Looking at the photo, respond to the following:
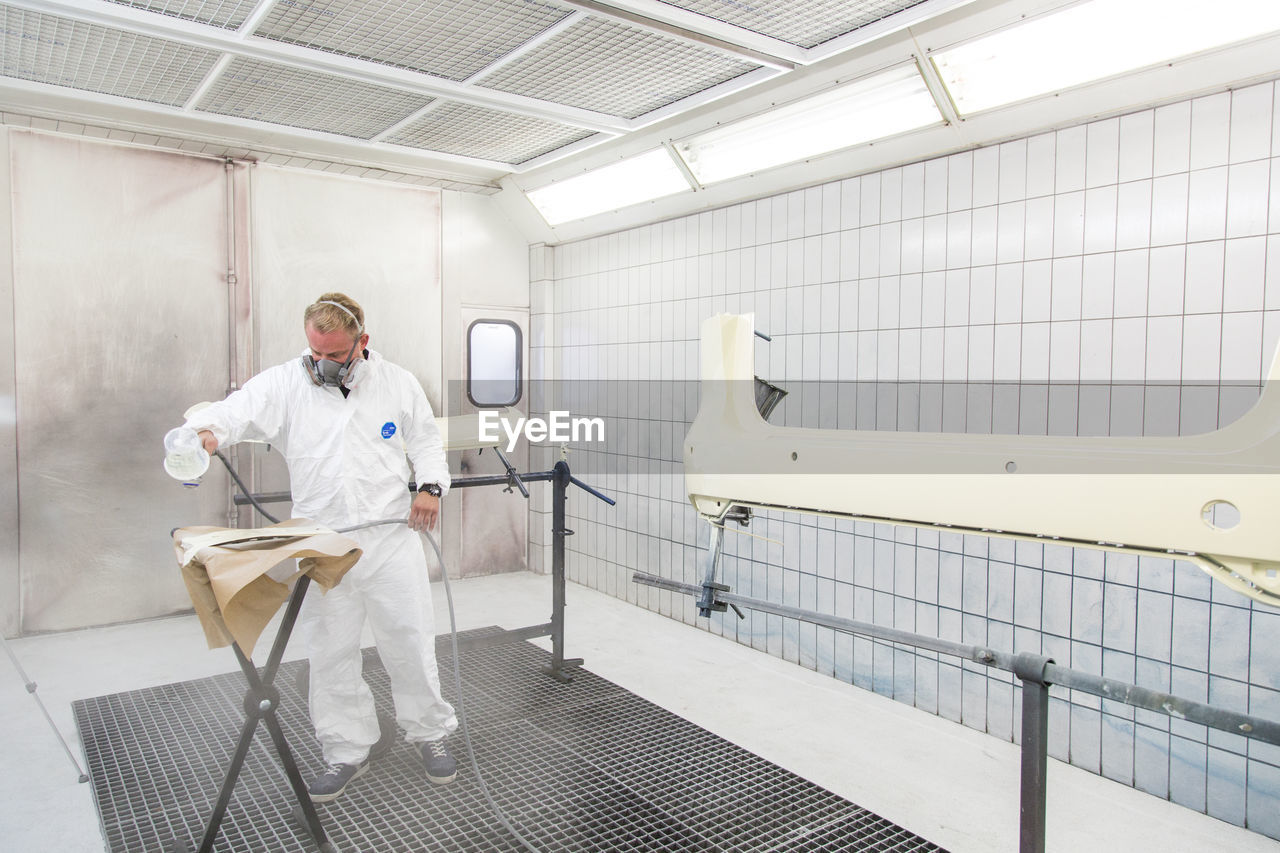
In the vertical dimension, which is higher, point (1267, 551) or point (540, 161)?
point (540, 161)

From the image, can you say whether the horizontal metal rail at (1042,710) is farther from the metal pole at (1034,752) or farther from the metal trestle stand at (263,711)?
the metal trestle stand at (263,711)

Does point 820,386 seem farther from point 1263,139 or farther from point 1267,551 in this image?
point 1267,551

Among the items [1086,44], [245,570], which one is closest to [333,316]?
[245,570]

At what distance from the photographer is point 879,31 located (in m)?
2.73

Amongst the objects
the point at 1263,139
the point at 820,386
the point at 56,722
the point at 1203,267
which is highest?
the point at 1263,139

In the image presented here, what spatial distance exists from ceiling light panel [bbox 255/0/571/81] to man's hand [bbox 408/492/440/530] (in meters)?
1.63

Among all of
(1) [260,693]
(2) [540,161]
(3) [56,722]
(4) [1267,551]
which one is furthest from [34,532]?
(4) [1267,551]

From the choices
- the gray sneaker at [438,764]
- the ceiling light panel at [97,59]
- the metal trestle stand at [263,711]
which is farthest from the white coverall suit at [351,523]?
the ceiling light panel at [97,59]

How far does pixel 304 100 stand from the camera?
12.1 ft

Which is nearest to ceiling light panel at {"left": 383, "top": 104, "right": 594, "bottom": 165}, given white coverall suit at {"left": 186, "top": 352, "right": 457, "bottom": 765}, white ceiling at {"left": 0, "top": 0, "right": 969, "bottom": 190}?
white ceiling at {"left": 0, "top": 0, "right": 969, "bottom": 190}

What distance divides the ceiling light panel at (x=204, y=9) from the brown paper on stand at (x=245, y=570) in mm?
1798

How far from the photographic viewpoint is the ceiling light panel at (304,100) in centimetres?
340

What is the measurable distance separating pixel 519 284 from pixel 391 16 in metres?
2.90

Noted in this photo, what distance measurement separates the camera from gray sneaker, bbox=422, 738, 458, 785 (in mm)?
2686
